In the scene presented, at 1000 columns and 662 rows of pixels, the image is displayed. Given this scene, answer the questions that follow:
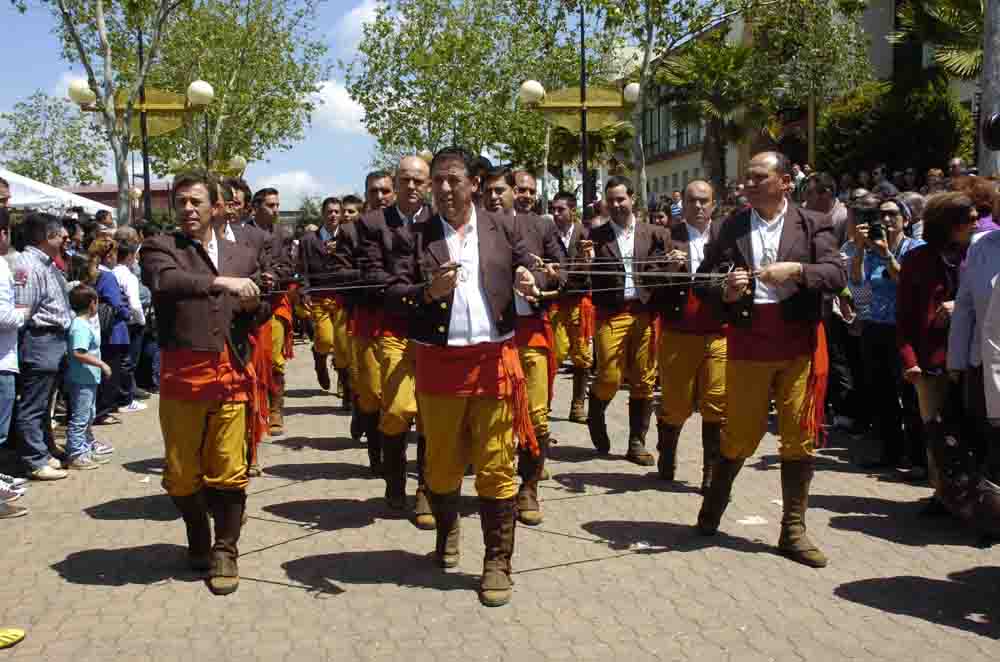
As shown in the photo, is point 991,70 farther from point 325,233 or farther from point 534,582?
point 534,582

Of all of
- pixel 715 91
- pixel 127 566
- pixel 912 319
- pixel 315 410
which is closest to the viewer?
pixel 127 566

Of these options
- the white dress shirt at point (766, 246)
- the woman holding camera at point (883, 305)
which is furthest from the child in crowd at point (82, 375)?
the woman holding camera at point (883, 305)

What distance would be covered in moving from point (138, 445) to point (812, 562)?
678 centimetres

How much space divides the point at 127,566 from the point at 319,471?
2.67 metres

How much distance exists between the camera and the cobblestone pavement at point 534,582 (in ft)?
16.4

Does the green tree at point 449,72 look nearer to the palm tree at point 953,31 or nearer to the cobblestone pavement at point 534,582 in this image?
the palm tree at point 953,31

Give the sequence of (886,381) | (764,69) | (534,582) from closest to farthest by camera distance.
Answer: (534,582), (886,381), (764,69)

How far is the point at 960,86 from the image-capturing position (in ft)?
95.0

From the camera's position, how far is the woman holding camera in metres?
8.48

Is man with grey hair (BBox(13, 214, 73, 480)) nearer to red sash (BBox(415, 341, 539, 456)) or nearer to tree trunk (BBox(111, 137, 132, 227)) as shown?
red sash (BBox(415, 341, 539, 456))

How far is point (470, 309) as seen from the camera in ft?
18.5

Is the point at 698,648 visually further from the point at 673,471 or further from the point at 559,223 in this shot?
the point at 559,223

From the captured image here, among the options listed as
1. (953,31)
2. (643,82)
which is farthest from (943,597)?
(953,31)

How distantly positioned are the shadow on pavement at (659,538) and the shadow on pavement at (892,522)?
0.85 metres
